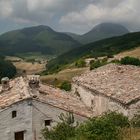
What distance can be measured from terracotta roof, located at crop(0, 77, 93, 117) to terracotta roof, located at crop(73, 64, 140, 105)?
11.0ft

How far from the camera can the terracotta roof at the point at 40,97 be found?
105 ft

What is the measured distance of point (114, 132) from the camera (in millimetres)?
24281

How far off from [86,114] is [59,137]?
19.5 feet

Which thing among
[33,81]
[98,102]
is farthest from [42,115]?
→ [98,102]

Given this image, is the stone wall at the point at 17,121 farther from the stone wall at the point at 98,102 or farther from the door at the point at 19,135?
the stone wall at the point at 98,102

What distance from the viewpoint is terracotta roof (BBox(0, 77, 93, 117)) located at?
105 ft

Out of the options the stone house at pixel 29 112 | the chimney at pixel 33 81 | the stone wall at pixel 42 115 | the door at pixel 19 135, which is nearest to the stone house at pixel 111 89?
the stone house at pixel 29 112

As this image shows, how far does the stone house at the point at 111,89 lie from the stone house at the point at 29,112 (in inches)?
131

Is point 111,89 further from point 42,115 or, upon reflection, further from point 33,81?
point 42,115

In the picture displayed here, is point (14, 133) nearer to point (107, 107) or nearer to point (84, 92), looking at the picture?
point (107, 107)

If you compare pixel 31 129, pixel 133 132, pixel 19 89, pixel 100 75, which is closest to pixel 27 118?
pixel 31 129

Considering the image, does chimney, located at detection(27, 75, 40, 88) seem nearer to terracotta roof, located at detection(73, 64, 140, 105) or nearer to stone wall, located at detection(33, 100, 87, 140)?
stone wall, located at detection(33, 100, 87, 140)

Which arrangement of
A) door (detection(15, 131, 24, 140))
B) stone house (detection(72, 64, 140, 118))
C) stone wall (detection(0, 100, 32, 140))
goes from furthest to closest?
1. stone house (detection(72, 64, 140, 118))
2. door (detection(15, 131, 24, 140))
3. stone wall (detection(0, 100, 32, 140))

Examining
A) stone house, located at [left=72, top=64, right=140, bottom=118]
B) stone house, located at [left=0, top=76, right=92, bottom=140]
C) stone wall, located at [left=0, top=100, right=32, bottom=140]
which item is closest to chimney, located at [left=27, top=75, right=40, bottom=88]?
stone house, located at [left=0, top=76, right=92, bottom=140]
